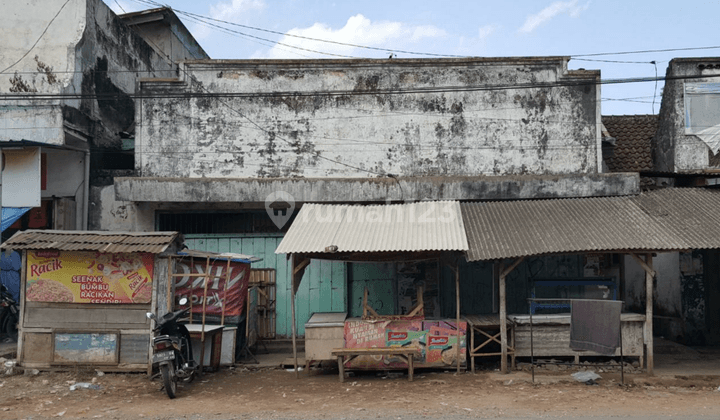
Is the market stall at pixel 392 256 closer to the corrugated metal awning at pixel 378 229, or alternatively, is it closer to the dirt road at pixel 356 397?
the corrugated metal awning at pixel 378 229

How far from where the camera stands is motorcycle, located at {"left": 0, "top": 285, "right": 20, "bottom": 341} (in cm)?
1387

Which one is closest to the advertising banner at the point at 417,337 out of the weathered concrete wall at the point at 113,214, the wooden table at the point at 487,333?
the wooden table at the point at 487,333

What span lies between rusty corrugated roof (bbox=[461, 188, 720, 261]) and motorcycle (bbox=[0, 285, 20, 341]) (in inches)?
409

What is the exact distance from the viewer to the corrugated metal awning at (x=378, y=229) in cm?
1063

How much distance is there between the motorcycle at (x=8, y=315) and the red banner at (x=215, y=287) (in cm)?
482

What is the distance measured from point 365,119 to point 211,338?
600 cm

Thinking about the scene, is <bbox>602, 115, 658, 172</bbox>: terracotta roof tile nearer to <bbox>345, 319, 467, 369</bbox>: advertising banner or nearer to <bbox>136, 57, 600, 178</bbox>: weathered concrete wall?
<bbox>136, 57, 600, 178</bbox>: weathered concrete wall

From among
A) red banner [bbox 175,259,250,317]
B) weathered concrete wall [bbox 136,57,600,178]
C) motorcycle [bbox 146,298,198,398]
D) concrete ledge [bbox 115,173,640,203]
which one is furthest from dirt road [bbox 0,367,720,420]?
weathered concrete wall [bbox 136,57,600,178]

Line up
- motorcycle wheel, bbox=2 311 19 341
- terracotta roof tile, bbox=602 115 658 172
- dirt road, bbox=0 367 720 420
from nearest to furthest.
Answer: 1. dirt road, bbox=0 367 720 420
2. motorcycle wheel, bbox=2 311 19 341
3. terracotta roof tile, bbox=602 115 658 172

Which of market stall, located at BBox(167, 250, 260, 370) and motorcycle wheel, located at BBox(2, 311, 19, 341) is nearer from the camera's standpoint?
market stall, located at BBox(167, 250, 260, 370)

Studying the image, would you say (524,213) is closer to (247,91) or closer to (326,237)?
(326,237)

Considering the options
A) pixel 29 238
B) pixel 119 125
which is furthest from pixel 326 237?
pixel 119 125

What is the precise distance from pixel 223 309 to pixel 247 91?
5.20m

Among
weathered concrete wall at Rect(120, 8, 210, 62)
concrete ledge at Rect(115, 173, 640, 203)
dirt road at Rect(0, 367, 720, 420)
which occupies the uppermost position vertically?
weathered concrete wall at Rect(120, 8, 210, 62)
